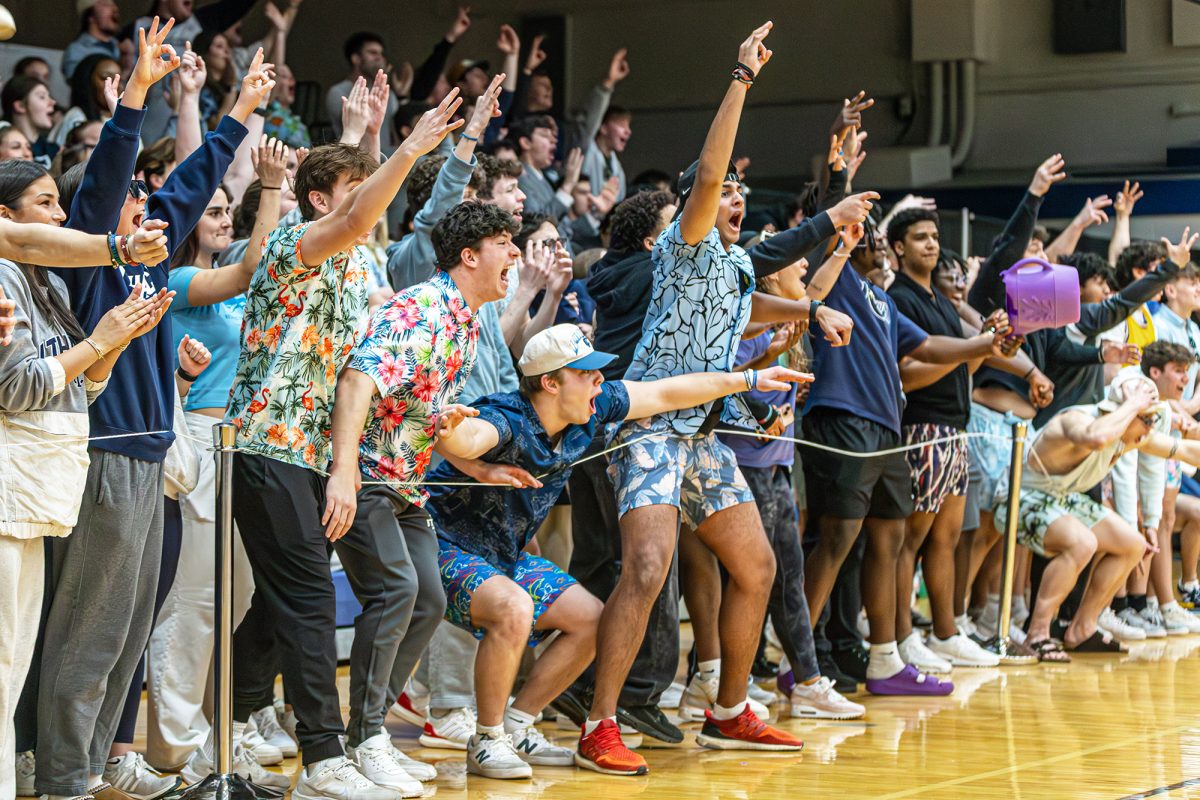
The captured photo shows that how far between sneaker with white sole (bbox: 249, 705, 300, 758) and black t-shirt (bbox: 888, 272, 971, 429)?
2.65 meters

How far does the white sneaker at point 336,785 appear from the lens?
11.9ft

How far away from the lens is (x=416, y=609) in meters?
3.92

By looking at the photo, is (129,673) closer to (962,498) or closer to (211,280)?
(211,280)

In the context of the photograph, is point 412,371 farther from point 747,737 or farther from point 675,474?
point 747,737

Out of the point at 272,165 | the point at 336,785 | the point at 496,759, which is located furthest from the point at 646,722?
the point at 272,165

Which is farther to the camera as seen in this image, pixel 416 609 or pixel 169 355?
pixel 416 609

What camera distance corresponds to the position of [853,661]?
5656 mm

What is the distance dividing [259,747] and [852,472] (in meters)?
2.26

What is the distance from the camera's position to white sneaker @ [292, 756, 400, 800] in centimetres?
362

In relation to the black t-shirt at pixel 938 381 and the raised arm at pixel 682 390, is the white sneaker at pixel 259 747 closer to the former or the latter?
the raised arm at pixel 682 390

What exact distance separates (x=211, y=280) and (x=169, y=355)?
1.12 ft

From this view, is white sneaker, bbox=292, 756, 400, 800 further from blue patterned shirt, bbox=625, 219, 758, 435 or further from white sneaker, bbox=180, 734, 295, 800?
blue patterned shirt, bbox=625, 219, 758, 435

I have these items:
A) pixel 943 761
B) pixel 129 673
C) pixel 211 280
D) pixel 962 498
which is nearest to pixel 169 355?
pixel 211 280

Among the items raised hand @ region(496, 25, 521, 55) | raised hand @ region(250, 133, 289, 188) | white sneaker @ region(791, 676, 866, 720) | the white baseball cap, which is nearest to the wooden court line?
white sneaker @ region(791, 676, 866, 720)
